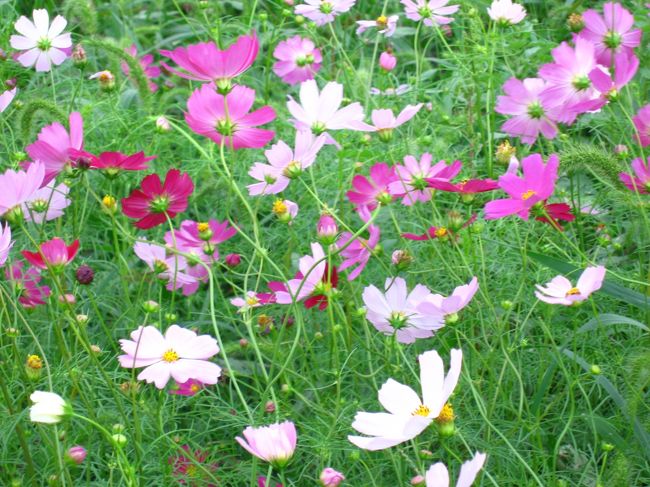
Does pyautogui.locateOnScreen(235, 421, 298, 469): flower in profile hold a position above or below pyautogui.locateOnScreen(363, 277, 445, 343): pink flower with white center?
above

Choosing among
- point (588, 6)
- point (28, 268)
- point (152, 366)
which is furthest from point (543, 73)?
point (588, 6)

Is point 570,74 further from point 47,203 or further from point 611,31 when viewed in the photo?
point 47,203

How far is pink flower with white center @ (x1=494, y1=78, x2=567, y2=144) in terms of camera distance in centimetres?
144

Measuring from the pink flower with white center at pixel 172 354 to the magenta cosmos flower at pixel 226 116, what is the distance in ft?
0.80

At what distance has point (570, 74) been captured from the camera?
1.35 metres

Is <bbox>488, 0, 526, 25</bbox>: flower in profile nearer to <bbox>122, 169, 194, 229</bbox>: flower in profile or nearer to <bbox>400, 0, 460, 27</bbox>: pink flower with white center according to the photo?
<bbox>400, 0, 460, 27</bbox>: pink flower with white center

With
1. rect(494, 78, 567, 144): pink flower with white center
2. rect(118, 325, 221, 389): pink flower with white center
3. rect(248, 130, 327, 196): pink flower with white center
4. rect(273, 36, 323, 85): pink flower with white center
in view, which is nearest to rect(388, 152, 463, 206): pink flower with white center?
rect(248, 130, 327, 196): pink flower with white center

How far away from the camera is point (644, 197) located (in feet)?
4.45

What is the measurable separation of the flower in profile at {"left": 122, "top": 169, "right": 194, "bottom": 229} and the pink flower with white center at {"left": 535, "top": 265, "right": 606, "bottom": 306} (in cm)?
45

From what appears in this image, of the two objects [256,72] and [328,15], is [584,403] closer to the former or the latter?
[328,15]

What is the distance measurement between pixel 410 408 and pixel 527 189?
333mm

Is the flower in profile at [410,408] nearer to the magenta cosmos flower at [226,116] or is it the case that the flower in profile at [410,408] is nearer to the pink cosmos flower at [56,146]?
the magenta cosmos flower at [226,116]

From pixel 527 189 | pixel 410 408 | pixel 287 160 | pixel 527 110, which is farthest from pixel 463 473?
Result: pixel 527 110

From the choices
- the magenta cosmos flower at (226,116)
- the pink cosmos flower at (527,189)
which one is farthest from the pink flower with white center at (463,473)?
the magenta cosmos flower at (226,116)
